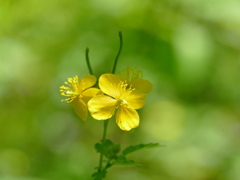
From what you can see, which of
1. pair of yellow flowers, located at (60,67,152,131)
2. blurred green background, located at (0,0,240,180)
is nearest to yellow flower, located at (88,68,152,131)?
pair of yellow flowers, located at (60,67,152,131)

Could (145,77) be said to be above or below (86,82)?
above

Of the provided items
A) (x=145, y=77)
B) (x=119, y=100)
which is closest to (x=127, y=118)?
(x=119, y=100)

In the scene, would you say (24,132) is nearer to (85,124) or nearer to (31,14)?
(85,124)

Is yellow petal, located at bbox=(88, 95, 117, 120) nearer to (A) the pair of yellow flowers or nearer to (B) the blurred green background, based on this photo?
(A) the pair of yellow flowers

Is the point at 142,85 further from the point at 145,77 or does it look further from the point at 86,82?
the point at 145,77

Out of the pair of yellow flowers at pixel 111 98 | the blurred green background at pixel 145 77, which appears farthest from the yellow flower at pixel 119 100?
the blurred green background at pixel 145 77

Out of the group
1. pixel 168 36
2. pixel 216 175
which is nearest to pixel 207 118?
pixel 216 175

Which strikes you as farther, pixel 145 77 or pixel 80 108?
pixel 145 77

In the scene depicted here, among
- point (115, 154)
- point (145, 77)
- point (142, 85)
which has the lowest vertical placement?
point (115, 154)

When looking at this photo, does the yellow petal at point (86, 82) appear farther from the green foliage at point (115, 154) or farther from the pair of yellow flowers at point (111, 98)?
the green foliage at point (115, 154)
